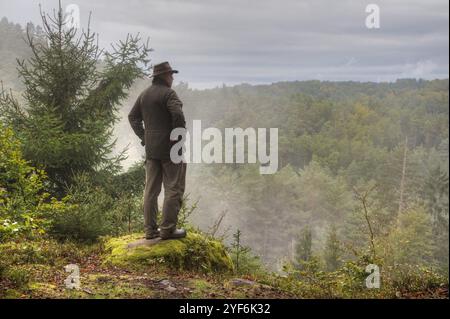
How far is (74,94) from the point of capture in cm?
1480

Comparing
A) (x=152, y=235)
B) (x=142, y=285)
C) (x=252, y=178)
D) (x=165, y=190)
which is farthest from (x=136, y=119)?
(x=252, y=178)

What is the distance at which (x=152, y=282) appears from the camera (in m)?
7.77

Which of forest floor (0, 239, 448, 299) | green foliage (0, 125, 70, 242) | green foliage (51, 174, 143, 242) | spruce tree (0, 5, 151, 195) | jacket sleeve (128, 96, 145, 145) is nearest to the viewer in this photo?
forest floor (0, 239, 448, 299)

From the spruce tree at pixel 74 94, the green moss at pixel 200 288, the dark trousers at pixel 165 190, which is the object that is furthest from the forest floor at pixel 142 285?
the spruce tree at pixel 74 94

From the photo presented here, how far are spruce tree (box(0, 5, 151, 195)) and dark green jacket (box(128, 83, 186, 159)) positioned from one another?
15.2ft

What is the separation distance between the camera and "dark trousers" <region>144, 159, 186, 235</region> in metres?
9.13

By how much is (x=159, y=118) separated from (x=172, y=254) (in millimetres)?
2341

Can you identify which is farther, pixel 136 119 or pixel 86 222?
pixel 86 222

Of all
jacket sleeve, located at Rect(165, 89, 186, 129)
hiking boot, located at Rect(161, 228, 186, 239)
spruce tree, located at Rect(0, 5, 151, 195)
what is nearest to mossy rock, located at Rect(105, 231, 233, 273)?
hiking boot, located at Rect(161, 228, 186, 239)

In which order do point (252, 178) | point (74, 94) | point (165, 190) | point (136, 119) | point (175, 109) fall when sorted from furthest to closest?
point (252, 178) < point (74, 94) < point (136, 119) < point (165, 190) < point (175, 109)

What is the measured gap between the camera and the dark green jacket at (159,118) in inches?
349

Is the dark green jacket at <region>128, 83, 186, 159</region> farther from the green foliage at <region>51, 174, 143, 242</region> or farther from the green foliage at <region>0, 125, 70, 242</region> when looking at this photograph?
the green foliage at <region>51, 174, 143, 242</region>

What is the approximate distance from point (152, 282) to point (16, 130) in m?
7.77

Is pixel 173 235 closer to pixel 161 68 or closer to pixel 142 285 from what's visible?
pixel 142 285
